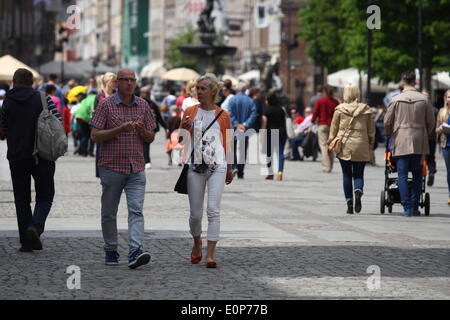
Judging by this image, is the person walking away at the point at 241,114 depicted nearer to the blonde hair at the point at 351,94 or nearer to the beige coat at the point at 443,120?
the beige coat at the point at 443,120

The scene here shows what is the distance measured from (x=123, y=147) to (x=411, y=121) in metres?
7.03

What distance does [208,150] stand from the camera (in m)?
13.0

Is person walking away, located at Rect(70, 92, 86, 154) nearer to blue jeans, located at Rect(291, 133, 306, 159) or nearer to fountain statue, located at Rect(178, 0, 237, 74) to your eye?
blue jeans, located at Rect(291, 133, 306, 159)

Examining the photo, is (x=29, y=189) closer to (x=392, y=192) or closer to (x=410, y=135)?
(x=410, y=135)

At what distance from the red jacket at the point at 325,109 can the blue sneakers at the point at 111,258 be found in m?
17.8

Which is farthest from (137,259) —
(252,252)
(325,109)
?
(325,109)

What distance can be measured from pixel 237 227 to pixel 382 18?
30.1 m

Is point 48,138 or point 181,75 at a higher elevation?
point 181,75

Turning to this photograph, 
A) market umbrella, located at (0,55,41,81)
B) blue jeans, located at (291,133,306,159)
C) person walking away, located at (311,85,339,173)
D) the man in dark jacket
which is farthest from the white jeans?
market umbrella, located at (0,55,41,81)

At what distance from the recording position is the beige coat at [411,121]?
19.0m

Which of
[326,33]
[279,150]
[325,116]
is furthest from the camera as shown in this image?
[326,33]

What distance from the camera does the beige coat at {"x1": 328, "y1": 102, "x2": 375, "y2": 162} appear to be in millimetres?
19547

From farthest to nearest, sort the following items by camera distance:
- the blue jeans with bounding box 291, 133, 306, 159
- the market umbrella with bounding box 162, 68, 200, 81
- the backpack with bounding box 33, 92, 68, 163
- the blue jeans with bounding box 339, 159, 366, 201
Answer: the market umbrella with bounding box 162, 68, 200, 81 → the blue jeans with bounding box 291, 133, 306, 159 → the blue jeans with bounding box 339, 159, 366, 201 → the backpack with bounding box 33, 92, 68, 163

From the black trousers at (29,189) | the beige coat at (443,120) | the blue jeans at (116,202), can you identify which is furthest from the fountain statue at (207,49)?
the blue jeans at (116,202)
